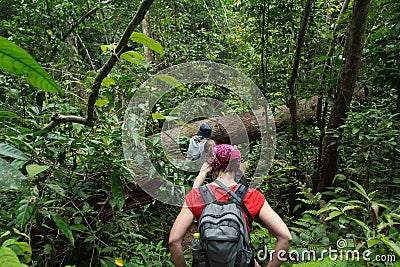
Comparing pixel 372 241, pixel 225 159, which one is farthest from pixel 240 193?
pixel 372 241

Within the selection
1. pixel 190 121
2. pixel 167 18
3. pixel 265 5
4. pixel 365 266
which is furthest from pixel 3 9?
pixel 365 266

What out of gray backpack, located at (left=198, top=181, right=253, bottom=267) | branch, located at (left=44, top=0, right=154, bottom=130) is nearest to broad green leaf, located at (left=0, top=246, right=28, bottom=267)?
branch, located at (left=44, top=0, right=154, bottom=130)

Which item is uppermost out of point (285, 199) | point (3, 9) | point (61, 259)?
point (3, 9)

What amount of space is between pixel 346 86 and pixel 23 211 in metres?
3.03

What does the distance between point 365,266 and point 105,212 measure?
1.84 meters

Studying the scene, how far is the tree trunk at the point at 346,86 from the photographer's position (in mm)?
3092

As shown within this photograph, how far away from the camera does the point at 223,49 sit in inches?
258

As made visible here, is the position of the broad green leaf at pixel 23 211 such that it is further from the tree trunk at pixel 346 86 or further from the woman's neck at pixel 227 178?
the tree trunk at pixel 346 86

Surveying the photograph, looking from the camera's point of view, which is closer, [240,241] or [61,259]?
[240,241]

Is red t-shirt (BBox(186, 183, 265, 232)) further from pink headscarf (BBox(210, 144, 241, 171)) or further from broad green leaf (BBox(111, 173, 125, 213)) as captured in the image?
broad green leaf (BBox(111, 173, 125, 213))

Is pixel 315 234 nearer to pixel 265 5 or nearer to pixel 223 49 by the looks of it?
pixel 265 5

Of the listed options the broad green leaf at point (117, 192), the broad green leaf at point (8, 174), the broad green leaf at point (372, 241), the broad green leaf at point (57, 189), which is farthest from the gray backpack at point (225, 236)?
the broad green leaf at point (8, 174)

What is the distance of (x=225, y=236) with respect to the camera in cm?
188

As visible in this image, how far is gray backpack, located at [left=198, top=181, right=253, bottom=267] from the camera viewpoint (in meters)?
1.88
